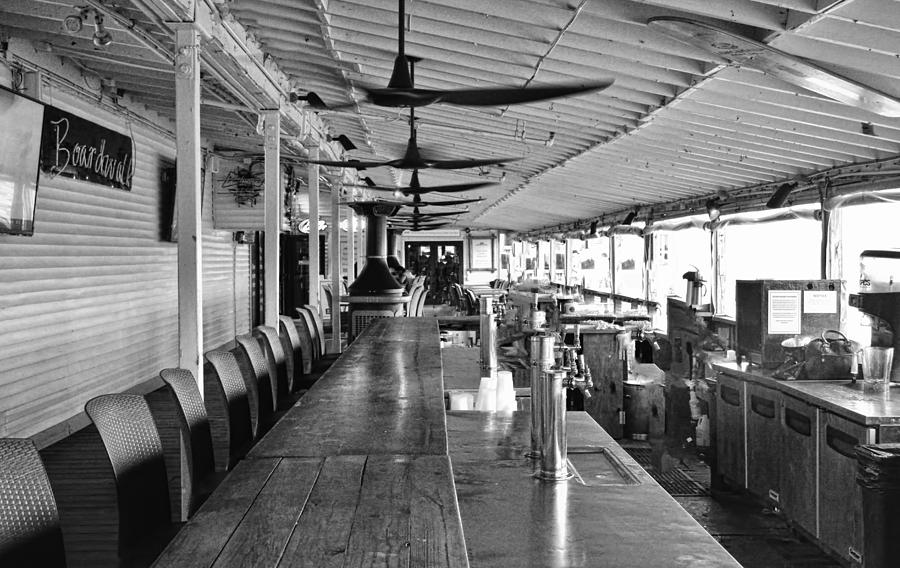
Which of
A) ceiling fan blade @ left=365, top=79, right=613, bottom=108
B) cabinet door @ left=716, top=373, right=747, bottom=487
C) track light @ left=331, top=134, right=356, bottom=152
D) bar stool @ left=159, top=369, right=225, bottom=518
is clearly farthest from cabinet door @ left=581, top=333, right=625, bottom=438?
bar stool @ left=159, top=369, right=225, bottom=518

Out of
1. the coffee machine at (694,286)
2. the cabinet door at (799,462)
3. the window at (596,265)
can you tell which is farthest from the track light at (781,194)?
the window at (596,265)

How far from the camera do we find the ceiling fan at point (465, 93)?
→ 3107 millimetres

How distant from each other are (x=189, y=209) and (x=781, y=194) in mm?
5617

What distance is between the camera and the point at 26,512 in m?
1.92

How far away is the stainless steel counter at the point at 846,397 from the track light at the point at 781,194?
2958mm

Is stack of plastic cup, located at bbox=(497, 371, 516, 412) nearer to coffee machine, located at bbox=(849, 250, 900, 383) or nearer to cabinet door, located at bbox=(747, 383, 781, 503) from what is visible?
cabinet door, located at bbox=(747, 383, 781, 503)

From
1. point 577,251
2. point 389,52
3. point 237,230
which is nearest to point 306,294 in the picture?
point 237,230

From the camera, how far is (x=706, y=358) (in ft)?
21.4

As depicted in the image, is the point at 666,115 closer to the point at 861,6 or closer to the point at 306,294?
the point at 861,6

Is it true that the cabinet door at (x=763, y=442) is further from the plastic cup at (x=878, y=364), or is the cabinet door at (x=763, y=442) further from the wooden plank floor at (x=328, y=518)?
the wooden plank floor at (x=328, y=518)

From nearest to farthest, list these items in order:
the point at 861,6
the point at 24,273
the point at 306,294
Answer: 1. the point at 861,6
2. the point at 24,273
3. the point at 306,294

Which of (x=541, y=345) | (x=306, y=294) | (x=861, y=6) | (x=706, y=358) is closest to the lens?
(x=541, y=345)

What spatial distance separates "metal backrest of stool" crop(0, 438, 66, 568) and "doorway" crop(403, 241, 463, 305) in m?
25.4

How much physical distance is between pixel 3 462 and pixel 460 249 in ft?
91.3
